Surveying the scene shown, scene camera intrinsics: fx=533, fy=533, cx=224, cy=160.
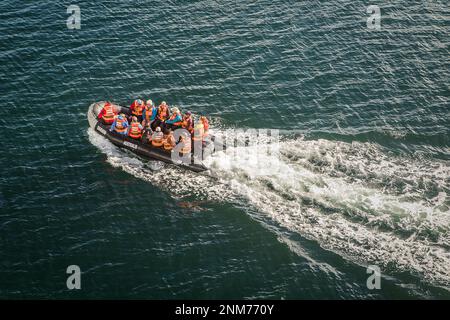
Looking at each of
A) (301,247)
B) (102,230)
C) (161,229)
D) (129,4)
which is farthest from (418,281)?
(129,4)

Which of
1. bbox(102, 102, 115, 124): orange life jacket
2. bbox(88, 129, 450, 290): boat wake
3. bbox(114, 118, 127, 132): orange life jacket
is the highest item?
bbox(102, 102, 115, 124): orange life jacket

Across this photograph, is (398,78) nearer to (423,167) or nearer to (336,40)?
(336,40)

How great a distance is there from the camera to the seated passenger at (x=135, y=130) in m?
34.4

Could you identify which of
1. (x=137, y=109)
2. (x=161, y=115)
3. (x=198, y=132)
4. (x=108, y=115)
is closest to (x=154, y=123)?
(x=161, y=115)

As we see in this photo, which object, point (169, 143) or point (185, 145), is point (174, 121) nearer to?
point (169, 143)

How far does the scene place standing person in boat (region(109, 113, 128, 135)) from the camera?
34625 millimetres

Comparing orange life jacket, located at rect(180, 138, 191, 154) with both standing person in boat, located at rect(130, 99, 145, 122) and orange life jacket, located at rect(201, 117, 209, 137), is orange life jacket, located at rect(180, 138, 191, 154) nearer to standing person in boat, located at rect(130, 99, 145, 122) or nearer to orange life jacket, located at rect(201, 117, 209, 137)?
orange life jacket, located at rect(201, 117, 209, 137)

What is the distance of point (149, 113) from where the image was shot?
Result: 35.6m

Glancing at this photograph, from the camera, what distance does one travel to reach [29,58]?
42.0 metres

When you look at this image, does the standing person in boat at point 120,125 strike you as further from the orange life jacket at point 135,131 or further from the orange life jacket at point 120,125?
the orange life jacket at point 135,131

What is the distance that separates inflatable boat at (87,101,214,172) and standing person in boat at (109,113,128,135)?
0.88ft

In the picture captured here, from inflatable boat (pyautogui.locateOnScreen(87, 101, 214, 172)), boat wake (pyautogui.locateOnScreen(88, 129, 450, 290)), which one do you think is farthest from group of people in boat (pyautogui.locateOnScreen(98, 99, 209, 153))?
boat wake (pyautogui.locateOnScreen(88, 129, 450, 290))

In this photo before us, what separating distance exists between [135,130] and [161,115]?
7.10ft
